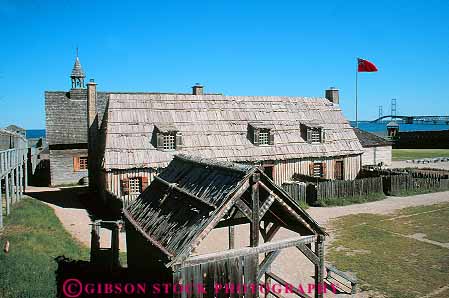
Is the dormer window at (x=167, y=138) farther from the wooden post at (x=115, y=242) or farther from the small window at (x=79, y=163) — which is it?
the wooden post at (x=115, y=242)

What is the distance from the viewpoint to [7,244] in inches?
484

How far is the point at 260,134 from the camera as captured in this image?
29.0m

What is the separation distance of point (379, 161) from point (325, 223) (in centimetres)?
2439

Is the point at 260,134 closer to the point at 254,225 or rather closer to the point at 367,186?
the point at 367,186

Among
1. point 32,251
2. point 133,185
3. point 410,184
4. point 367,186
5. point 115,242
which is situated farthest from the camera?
point 410,184

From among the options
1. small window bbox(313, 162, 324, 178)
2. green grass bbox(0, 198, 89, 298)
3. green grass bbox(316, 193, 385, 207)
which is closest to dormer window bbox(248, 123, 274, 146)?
small window bbox(313, 162, 324, 178)

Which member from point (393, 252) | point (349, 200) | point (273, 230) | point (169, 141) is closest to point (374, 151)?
point (349, 200)

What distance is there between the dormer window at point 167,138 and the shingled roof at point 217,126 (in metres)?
0.39

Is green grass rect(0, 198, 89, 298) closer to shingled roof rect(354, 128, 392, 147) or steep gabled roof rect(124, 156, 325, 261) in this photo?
steep gabled roof rect(124, 156, 325, 261)

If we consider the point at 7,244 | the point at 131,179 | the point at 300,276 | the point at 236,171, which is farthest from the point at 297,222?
the point at 131,179

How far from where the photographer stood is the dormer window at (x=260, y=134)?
28.6m

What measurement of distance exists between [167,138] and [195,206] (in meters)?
17.6

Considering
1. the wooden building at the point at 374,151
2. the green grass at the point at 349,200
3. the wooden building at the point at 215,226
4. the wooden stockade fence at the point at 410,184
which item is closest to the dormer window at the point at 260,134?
the green grass at the point at 349,200

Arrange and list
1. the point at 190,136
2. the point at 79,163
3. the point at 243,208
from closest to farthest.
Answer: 1. the point at 243,208
2. the point at 190,136
3. the point at 79,163
